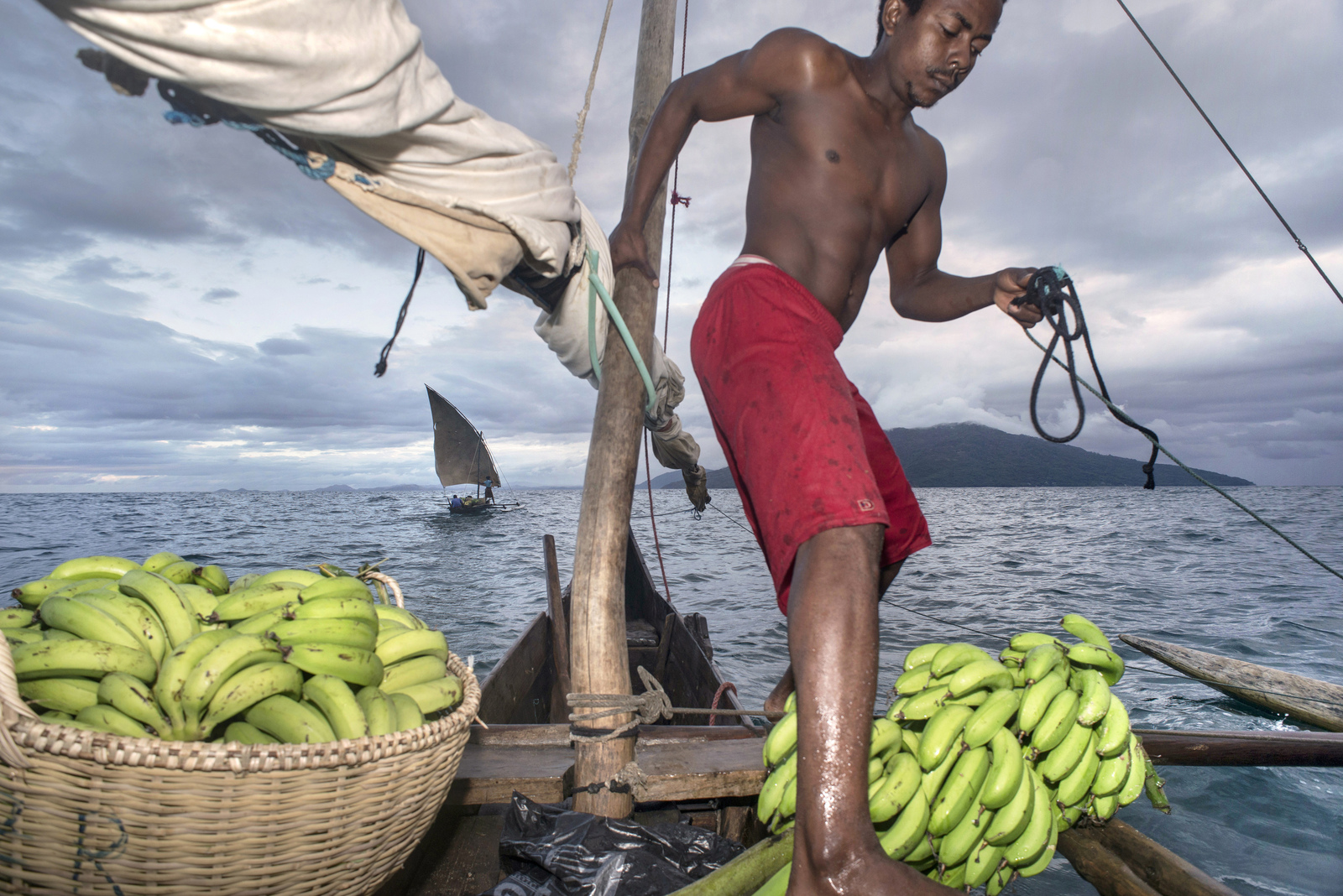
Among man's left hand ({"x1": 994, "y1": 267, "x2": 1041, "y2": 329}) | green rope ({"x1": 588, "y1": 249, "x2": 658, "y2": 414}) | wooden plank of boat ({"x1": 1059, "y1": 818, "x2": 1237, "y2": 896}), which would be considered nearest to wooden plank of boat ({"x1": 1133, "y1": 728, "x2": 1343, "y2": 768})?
wooden plank of boat ({"x1": 1059, "y1": 818, "x2": 1237, "y2": 896})

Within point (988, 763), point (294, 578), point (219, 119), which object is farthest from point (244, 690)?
point (988, 763)

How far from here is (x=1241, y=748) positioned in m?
2.26

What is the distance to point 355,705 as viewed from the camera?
4.20 feet

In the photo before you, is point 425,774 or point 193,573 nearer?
point 425,774

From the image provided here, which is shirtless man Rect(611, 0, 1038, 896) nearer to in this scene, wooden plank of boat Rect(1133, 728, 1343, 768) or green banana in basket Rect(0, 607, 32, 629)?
wooden plank of boat Rect(1133, 728, 1343, 768)

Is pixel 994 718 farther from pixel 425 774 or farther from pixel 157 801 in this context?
pixel 157 801

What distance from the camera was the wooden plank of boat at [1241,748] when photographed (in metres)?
2.19

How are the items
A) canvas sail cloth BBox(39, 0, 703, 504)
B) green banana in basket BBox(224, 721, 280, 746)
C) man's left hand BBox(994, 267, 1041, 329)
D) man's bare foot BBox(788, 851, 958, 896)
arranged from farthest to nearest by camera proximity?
man's left hand BBox(994, 267, 1041, 329), green banana in basket BBox(224, 721, 280, 746), man's bare foot BBox(788, 851, 958, 896), canvas sail cloth BBox(39, 0, 703, 504)

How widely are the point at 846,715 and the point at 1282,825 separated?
5.35 metres

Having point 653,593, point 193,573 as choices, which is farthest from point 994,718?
point 653,593

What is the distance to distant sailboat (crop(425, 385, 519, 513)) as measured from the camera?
1282 inches

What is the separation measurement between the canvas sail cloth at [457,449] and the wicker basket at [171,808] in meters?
31.8

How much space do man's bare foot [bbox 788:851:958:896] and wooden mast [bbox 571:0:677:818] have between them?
3.01 ft

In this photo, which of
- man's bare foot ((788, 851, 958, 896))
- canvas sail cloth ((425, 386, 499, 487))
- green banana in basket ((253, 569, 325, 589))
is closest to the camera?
man's bare foot ((788, 851, 958, 896))
